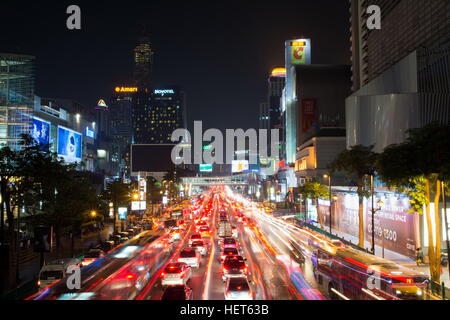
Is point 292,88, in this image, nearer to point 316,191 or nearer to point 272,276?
point 316,191

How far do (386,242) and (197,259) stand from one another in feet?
77.9

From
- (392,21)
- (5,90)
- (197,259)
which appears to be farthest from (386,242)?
(5,90)

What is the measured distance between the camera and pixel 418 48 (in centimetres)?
5378

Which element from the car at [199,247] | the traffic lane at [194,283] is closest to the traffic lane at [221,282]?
the traffic lane at [194,283]

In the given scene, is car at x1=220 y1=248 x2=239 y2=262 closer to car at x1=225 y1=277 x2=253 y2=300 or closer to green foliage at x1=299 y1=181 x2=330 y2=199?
car at x1=225 y1=277 x2=253 y2=300

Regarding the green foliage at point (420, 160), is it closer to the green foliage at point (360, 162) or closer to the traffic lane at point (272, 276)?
the traffic lane at point (272, 276)

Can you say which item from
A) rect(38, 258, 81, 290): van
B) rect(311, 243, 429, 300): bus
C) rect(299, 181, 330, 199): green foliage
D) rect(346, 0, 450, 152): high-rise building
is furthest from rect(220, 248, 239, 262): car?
rect(299, 181, 330, 199): green foliage

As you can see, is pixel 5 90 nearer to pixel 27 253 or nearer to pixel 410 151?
pixel 27 253

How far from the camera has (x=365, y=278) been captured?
15148mm

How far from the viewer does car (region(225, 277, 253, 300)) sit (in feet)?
56.7

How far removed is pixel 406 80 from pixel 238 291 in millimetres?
47644

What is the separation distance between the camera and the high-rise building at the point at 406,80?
1790 inches

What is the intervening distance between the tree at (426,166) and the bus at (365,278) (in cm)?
776

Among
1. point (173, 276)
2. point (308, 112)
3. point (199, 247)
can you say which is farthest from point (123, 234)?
point (308, 112)
